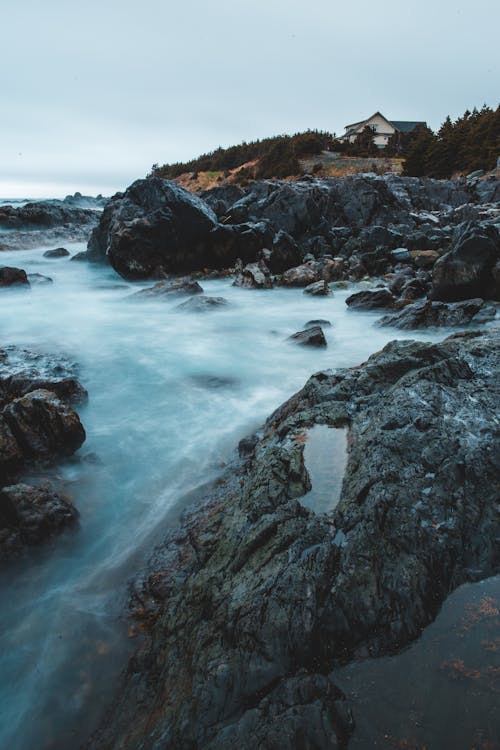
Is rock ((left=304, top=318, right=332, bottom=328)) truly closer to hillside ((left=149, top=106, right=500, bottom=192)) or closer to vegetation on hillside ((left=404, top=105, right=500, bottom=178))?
hillside ((left=149, top=106, right=500, bottom=192))

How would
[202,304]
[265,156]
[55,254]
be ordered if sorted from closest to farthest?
[202,304]
[55,254]
[265,156]

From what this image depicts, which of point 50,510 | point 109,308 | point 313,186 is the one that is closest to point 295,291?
point 109,308

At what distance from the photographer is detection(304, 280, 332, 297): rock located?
47.0 ft

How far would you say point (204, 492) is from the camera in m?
4.93

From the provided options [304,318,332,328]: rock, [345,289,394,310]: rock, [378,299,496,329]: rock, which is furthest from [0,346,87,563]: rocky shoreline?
[345,289,394,310]: rock

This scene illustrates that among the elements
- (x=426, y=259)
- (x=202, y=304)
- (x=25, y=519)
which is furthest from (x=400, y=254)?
(x=25, y=519)

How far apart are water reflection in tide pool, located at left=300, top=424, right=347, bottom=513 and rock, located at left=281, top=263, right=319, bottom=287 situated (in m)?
12.4

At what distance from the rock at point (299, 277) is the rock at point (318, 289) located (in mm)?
1054

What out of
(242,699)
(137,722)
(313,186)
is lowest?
(137,722)

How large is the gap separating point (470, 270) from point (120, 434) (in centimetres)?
853

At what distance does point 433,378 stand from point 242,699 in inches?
123

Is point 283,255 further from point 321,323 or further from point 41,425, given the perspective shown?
point 41,425

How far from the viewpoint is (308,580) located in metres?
2.35

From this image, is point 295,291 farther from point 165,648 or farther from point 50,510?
point 165,648
